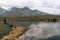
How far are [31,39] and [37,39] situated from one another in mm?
1423

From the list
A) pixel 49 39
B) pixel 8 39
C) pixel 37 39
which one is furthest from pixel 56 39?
pixel 8 39

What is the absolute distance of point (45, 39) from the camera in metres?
44.5

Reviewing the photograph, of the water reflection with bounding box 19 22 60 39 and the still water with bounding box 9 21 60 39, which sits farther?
the still water with bounding box 9 21 60 39

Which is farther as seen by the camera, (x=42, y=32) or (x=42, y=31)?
(x=42, y=31)

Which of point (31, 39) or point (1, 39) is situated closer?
point (1, 39)

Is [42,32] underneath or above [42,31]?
above

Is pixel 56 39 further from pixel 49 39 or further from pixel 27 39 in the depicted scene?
pixel 27 39

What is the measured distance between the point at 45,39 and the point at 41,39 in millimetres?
950

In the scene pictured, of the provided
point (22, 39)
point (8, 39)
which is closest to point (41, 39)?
point (22, 39)

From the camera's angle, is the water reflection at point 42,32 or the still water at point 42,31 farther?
the still water at point 42,31

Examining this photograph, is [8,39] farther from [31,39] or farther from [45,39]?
[45,39]

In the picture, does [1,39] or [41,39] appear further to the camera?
[41,39]

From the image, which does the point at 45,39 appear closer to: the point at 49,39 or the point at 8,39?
the point at 49,39

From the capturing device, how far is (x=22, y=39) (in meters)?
45.0
